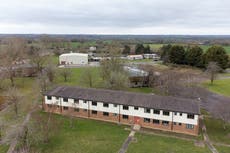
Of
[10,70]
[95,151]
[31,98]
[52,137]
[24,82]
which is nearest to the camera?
[95,151]

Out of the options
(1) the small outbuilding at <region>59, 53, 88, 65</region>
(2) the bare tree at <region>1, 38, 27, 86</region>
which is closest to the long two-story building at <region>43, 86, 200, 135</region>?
(2) the bare tree at <region>1, 38, 27, 86</region>

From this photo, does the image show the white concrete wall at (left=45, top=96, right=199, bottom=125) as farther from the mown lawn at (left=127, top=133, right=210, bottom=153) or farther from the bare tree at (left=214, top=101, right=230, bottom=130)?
the bare tree at (left=214, top=101, right=230, bottom=130)

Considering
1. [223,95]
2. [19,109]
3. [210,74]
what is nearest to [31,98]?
[19,109]

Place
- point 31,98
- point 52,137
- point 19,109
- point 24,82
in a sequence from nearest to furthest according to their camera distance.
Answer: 1. point 52,137
2. point 19,109
3. point 31,98
4. point 24,82

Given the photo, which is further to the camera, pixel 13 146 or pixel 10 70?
pixel 10 70

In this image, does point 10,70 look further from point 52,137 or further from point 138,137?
point 138,137

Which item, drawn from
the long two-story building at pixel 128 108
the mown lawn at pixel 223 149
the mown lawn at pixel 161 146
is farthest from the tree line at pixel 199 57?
the mown lawn at pixel 161 146

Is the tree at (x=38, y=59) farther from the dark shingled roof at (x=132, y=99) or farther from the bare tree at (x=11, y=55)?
the dark shingled roof at (x=132, y=99)
